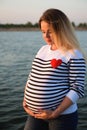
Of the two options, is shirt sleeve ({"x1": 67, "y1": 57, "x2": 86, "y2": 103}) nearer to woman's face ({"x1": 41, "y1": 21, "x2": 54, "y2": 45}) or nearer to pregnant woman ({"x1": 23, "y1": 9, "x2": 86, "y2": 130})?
pregnant woman ({"x1": 23, "y1": 9, "x2": 86, "y2": 130})

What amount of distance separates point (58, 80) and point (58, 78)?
2 cm

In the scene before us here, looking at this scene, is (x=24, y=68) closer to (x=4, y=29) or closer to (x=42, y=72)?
(x=42, y=72)

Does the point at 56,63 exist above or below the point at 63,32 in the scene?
below

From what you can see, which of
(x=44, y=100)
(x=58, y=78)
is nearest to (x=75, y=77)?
(x=58, y=78)

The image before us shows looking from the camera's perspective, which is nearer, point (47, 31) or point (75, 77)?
point (75, 77)

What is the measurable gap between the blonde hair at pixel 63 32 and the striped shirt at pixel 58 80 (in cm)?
7

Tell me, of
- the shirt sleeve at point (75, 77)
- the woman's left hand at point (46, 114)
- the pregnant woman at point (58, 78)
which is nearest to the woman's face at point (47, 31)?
the pregnant woman at point (58, 78)

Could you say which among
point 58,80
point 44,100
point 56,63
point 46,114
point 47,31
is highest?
point 47,31

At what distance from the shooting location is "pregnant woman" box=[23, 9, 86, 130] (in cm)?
321

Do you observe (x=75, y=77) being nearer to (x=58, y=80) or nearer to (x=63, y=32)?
(x=58, y=80)

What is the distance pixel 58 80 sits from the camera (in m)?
3.23

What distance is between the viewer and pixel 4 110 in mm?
9359

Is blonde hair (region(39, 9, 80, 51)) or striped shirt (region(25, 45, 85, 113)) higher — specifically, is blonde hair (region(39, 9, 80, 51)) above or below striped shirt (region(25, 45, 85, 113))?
above

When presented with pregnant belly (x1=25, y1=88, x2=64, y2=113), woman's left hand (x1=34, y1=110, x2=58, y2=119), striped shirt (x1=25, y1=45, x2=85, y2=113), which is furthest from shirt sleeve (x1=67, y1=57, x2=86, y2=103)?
woman's left hand (x1=34, y1=110, x2=58, y2=119)
